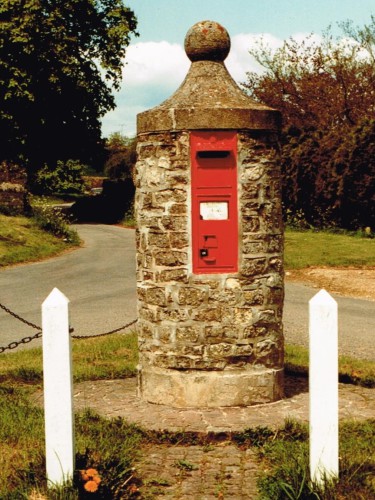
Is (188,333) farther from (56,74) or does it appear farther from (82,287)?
(56,74)

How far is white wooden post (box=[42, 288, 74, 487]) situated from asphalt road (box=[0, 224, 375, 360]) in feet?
18.0

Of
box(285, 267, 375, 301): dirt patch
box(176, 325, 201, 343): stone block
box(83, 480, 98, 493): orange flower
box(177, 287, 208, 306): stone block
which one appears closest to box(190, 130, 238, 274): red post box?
box(177, 287, 208, 306): stone block

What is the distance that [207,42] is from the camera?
259 inches

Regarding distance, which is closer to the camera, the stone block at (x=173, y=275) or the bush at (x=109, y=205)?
the stone block at (x=173, y=275)

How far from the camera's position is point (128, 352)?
8.83 meters

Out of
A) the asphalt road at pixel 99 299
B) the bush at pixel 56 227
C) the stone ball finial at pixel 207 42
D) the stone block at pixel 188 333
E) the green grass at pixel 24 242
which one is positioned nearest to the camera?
the stone block at pixel 188 333

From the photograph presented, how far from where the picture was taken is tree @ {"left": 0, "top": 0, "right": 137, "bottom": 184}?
27.2 m

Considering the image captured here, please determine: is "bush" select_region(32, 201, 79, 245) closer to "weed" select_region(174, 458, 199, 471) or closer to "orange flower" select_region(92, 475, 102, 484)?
"weed" select_region(174, 458, 199, 471)

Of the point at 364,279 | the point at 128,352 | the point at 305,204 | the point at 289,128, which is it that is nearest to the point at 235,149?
the point at 128,352

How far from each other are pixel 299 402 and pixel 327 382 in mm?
2415

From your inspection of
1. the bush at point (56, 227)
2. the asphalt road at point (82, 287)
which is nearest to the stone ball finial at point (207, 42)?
the asphalt road at point (82, 287)

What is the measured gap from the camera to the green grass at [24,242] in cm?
1939

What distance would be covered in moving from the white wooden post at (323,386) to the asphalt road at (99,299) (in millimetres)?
4956

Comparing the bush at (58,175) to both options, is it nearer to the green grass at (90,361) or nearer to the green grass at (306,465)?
the green grass at (90,361)
